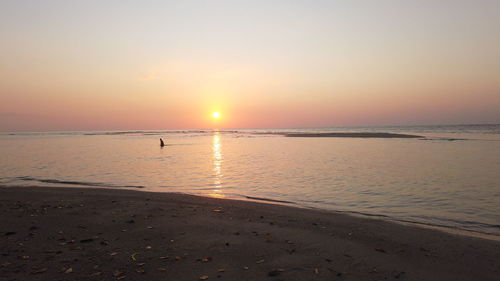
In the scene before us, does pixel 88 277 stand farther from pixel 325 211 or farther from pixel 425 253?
pixel 325 211

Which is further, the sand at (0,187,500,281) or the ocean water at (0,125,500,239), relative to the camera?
the ocean water at (0,125,500,239)

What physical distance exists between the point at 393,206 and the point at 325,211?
2949mm

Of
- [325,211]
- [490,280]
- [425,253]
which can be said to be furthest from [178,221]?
[490,280]

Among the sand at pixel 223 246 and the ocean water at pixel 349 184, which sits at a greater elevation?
the sand at pixel 223 246

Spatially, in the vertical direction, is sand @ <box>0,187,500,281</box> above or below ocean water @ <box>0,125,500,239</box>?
above

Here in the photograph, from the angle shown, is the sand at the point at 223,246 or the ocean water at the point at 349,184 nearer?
the sand at the point at 223,246

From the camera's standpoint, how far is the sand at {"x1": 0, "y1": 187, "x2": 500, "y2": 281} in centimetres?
627

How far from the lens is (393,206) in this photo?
1250 centimetres

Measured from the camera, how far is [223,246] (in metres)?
7.67

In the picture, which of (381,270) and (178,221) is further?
(178,221)

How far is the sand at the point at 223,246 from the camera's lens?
6.27m

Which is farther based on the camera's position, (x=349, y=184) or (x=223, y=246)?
(x=349, y=184)

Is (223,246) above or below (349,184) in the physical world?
above

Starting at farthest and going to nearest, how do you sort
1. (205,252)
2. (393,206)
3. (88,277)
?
(393,206) → (205,252) → (88,277)
